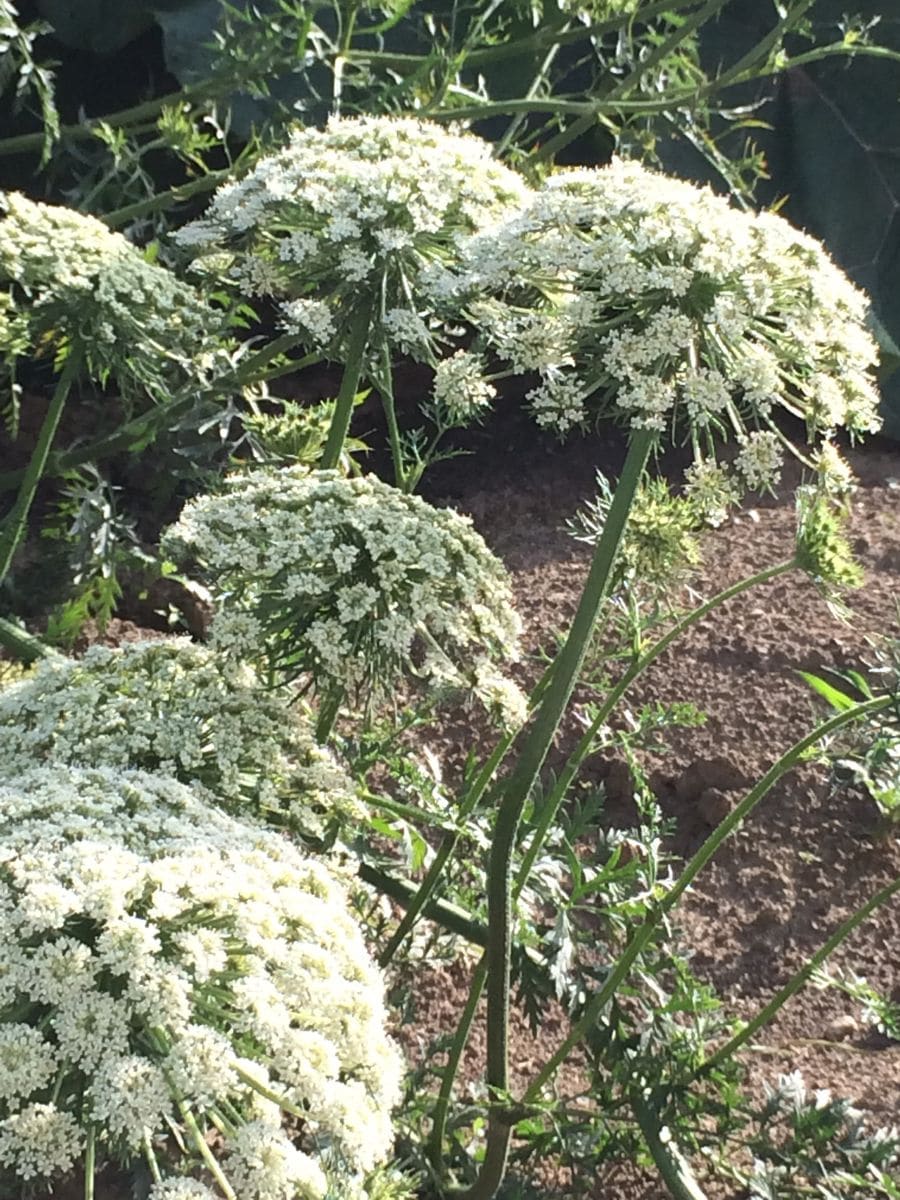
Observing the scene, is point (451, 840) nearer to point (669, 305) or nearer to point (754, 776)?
point (669, 305)

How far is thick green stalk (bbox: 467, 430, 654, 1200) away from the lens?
1845mm

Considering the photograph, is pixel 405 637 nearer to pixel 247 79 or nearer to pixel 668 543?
pixel 668 543

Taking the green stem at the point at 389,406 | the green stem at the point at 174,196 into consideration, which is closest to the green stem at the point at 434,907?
the green stem at the point at 389,406

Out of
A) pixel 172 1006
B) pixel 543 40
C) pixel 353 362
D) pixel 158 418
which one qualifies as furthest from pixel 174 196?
pixel 172 1006

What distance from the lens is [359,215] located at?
2195 millimetres

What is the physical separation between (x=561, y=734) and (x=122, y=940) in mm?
2872

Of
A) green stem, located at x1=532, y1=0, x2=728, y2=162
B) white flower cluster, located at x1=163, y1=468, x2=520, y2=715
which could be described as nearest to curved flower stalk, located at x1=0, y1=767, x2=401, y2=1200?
white flower cluster, located at x1=163, y1=468, x2=520, y2=715

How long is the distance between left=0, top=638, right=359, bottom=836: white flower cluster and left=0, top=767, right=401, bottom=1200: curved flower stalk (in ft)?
0.83

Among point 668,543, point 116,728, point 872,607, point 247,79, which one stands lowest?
point 116,728

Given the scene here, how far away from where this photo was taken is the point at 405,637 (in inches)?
79.4

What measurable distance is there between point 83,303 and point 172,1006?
4.93 ft

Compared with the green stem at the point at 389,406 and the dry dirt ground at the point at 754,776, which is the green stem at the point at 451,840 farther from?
the dry dirt ground at the point at 754,776

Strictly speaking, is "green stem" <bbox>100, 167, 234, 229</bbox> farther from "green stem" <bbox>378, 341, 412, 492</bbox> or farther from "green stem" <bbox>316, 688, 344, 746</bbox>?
"green stem" <bbox>316, 688, 344, 746</bbox>

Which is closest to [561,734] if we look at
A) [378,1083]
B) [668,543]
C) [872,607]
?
[872,607]
